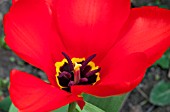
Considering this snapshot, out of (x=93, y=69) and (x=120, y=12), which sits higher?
(x=120, y=12)

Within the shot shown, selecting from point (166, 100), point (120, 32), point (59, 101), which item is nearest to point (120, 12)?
point (120, 32)

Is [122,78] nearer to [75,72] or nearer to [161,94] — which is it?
[75,72]

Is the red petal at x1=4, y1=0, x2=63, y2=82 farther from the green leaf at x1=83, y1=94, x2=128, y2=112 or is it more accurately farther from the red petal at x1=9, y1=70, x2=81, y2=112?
the green leaf at x1=83, y1=94, x2=128, y2=112

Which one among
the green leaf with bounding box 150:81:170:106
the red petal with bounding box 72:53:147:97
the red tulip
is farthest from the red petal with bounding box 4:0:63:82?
the green leaf with bounding box 150:81:170:106

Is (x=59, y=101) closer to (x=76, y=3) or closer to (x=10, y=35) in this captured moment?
(x=10, y=35)

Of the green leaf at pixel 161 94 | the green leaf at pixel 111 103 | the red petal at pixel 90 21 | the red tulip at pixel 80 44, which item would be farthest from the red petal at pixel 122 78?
the green leaf at pixel 161 94

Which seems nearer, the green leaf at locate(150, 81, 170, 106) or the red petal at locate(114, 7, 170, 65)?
the red petal at locate(114, 7, 170, 65)

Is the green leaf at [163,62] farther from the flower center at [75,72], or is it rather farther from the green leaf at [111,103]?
the flower center at [75,72]
